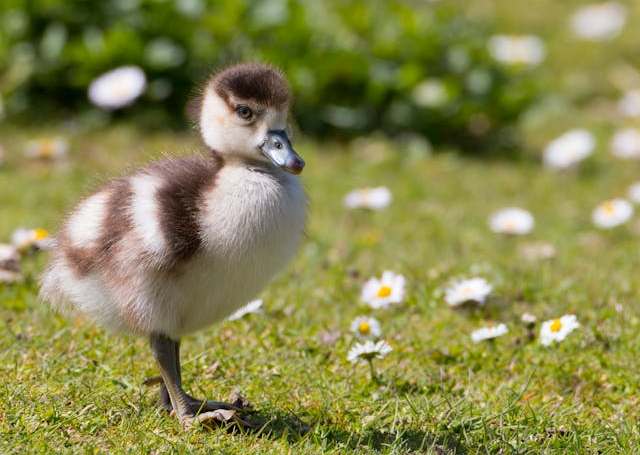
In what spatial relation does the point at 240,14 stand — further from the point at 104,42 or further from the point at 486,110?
the point at 486,110

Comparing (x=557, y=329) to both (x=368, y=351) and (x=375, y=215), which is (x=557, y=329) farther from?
(x=375, y=215)

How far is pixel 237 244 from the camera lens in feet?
11.4

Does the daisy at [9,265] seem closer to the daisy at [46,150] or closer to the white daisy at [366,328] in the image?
the white daisy at [366,328]

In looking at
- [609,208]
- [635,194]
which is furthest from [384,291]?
[635,194]

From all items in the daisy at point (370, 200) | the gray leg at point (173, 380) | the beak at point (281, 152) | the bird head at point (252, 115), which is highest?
the bird head at point (252, 115)

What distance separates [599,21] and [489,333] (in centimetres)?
729

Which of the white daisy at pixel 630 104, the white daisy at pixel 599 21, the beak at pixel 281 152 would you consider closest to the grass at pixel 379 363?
the beak at pixel 281 152

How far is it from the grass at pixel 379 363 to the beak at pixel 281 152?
0.88 m

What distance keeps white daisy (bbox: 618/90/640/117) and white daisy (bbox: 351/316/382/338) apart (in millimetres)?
5084

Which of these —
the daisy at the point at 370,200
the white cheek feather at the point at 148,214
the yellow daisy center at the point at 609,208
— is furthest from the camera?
the yellow daisy center at the point at 609,208

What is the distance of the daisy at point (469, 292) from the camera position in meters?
5.01

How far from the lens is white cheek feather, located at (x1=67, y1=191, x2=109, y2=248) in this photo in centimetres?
365

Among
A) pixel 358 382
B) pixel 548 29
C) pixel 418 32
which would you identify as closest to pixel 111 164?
pixel 418 32

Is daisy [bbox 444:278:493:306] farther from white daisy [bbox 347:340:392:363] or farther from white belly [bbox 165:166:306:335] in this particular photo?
white belly [bbox 165:166:306:335]
